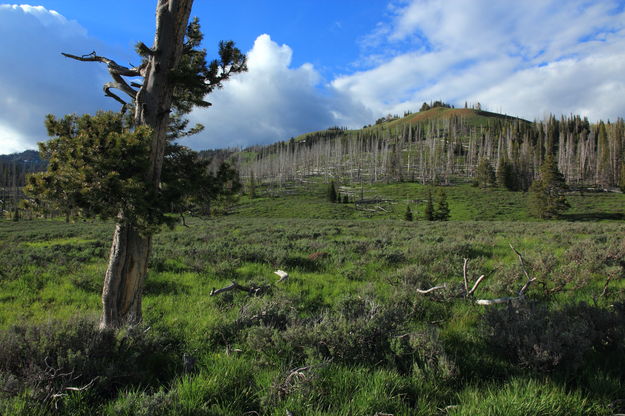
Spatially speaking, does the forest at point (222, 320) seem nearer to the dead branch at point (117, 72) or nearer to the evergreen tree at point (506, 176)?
the dead branch at point (117, 72)

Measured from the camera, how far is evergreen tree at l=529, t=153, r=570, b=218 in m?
54.4

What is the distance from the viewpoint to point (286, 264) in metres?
10.1

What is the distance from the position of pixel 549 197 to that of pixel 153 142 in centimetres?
6994

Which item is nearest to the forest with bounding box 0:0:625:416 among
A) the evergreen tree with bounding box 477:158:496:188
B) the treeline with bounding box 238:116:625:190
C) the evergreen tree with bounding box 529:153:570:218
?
the evergreen tree with bounding box 529:153:570:218

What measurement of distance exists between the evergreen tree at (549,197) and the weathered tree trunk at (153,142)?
67312 mm

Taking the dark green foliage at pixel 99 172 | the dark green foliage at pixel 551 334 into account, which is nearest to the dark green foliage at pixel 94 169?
the dark green foliage at pixel 99 172

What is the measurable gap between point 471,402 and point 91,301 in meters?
8.32

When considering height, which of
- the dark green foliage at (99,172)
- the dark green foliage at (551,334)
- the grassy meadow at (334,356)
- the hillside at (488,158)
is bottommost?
the grassy meadow at (334,356)

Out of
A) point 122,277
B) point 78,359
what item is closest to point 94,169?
point 122,277

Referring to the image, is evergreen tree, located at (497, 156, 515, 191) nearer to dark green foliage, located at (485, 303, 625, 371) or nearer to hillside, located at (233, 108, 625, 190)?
hillside, located at (233, 108, 625, 190)

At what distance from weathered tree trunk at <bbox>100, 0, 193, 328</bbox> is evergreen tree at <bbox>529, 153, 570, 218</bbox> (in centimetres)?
6731

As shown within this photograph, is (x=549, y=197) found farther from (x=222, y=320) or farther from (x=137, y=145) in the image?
(x=137, y=145)

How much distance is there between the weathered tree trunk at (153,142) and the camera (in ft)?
15.2

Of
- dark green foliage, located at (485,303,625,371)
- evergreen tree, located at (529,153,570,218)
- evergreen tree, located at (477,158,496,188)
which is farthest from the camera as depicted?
evergreen tree, located at (477,158,496,188)
